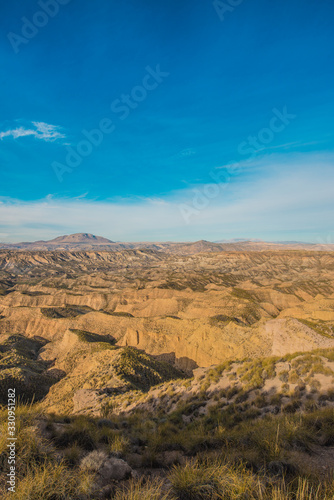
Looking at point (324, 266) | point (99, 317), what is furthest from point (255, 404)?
point (324, 266)

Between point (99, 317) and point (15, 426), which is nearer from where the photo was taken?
point (15, 426)

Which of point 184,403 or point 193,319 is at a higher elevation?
point 184,403

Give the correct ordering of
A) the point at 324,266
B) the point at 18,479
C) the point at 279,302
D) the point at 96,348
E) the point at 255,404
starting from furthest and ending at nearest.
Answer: the point at 324,266
the point at 279,302
the point at 96,348
the point at 255,404
the point at 18,479

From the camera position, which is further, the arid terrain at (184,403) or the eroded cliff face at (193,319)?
the eroded cliff face at (193,319)

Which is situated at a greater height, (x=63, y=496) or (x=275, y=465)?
(x=63, y=496)

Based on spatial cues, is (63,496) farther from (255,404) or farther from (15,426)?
(255,404)

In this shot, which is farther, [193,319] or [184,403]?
[193,319]

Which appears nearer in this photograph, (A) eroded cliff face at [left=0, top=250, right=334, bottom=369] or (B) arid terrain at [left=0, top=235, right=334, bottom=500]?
(B) arid terrain at [left=0, top=235, right=334, bottom=500]

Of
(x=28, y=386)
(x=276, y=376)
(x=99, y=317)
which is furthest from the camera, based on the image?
(x=99, y=317)

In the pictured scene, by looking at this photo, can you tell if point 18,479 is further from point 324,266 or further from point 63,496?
point 324,266
